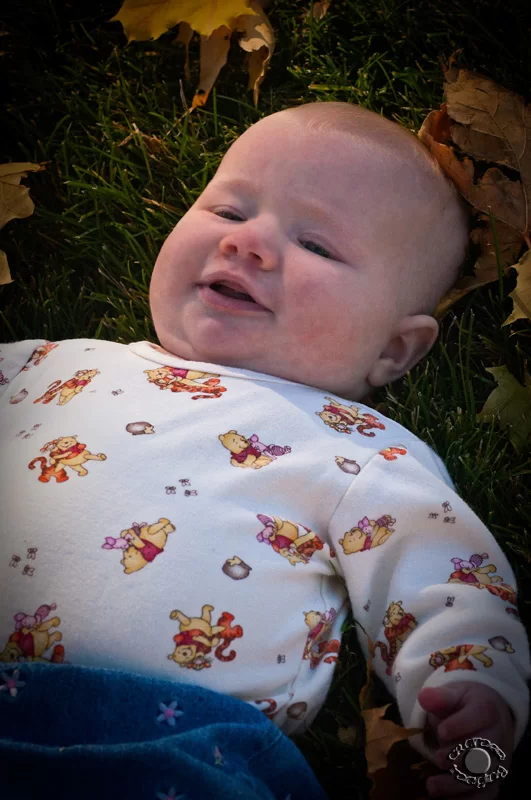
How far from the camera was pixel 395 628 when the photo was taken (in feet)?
5.52

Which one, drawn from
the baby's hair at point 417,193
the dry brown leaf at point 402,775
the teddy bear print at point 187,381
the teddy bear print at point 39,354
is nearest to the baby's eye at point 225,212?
the baby's hair at point 417,193

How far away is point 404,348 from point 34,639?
1143mm

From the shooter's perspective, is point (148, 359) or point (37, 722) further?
point (148, 359)

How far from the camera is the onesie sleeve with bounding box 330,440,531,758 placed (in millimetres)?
1578

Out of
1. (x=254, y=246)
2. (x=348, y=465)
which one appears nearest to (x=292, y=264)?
(x=254, y=246)

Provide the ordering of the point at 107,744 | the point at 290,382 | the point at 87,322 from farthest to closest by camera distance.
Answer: the point at 87,322 → the point at 290,382 → the point at 107,744

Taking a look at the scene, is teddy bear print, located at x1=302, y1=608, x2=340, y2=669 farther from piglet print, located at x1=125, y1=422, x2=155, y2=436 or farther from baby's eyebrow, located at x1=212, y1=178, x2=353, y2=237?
baby's eyebrow, located at x1=212, y1=178, x2=353, y2=237

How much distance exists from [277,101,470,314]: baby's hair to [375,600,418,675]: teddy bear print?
2.57ft

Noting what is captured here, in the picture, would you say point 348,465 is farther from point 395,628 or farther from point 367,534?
point 395,628

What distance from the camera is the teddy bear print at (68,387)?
6.29 ft

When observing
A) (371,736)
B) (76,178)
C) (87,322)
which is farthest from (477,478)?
(76,178)

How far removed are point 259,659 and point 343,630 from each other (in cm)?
26

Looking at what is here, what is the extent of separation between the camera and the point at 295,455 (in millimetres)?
1806

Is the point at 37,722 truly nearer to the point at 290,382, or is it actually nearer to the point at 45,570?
the point at 45,570
